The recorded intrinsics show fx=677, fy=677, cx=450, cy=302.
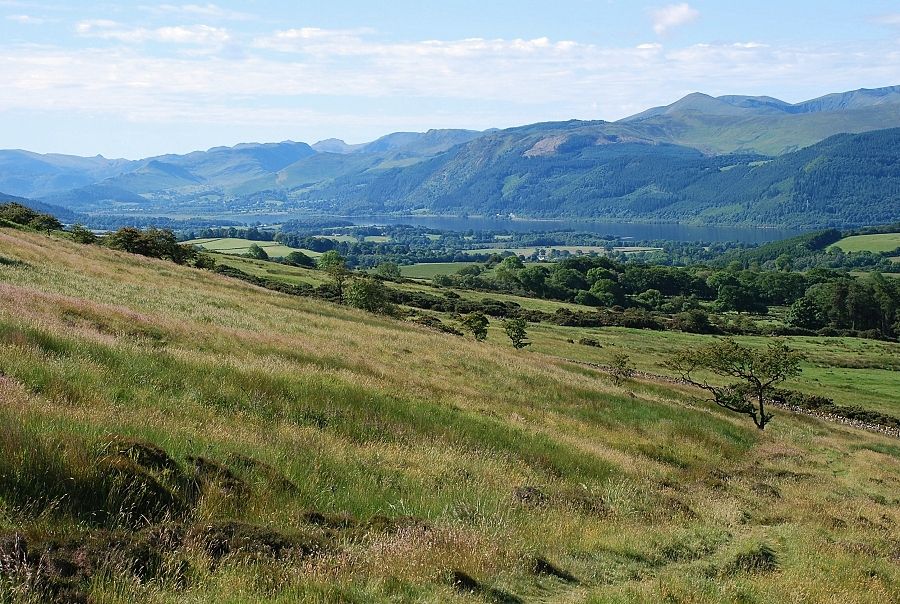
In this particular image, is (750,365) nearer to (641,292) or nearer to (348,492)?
(348,492)

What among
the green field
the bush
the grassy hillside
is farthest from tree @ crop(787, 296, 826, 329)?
the grassy hillside

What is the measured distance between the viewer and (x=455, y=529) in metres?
9.73

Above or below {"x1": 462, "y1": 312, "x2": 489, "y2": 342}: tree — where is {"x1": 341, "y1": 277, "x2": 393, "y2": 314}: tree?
above

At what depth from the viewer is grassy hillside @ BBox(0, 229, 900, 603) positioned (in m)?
7.34

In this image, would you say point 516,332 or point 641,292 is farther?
point 641,292

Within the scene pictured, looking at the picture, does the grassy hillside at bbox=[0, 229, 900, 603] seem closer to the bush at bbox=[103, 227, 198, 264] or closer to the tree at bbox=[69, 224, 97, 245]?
the bush at bbox=[103, 227, 198, 264]

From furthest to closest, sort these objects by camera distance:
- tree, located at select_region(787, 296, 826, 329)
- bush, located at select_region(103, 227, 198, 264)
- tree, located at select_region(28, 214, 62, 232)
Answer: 1. tree, located at select_region(787, 296, 826, 329)
2. tree, located at select_region(28, 214, 62, 232)
3. bush, located at select_region(103, 227, 198, 264)

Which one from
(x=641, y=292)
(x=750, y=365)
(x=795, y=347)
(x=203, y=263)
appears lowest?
(x=641, y=292)

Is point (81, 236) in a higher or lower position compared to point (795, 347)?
higher

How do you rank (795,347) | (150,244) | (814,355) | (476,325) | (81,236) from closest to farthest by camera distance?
(81,236) < (150,244) < (476,325) < (814,355) < (795,347)

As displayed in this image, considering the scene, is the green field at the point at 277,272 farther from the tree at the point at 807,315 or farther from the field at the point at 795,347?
the tree at the point at 807,315

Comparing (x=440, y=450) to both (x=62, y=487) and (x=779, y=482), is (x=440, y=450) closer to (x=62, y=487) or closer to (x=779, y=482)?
(x=62, y=487)

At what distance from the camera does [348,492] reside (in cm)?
1091

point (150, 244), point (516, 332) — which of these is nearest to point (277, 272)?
point (150, 244)
